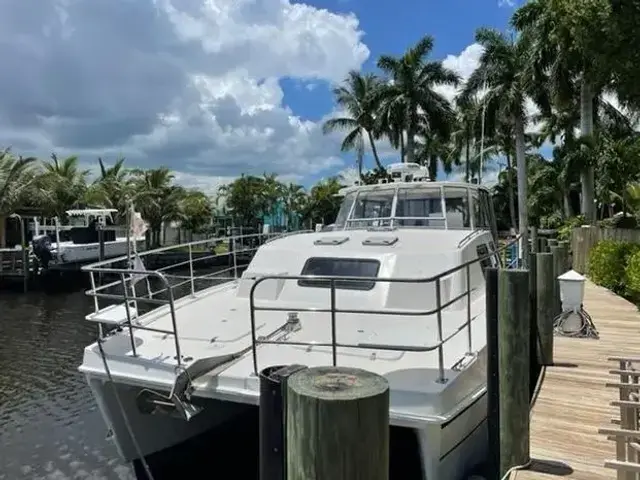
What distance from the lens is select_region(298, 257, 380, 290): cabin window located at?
686 cm

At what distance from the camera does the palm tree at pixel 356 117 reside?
40344mm

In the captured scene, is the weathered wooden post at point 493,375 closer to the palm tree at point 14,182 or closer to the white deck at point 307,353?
the white deck at point 307,353

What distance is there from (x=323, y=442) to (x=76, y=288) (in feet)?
85.1

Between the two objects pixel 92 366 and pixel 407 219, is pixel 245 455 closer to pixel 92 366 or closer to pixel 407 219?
pixel 92 366

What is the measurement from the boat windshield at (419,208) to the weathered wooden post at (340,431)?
6.79 meters

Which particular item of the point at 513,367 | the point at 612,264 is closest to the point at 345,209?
the point at 513,367

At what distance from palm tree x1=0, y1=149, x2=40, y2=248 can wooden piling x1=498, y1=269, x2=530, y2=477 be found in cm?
2873

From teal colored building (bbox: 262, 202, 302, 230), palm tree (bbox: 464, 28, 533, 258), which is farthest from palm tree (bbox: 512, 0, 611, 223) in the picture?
teal colored building (bbox: 262, 202, 302, 230)

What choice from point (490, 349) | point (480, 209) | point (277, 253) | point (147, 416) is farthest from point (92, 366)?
point (480, 209)

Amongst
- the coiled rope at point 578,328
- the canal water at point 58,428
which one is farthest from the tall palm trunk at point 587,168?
the canal water at point 58,428

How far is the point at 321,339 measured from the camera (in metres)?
5.70

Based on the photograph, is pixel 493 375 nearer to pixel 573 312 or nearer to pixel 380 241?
pixel 380 241

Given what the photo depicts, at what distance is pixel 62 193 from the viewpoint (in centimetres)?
3603

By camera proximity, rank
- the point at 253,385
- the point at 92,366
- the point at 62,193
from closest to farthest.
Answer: the point at 253,385
the point at 92,366
the point at 62,193
